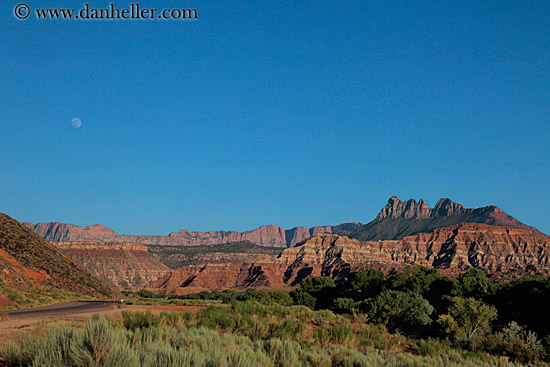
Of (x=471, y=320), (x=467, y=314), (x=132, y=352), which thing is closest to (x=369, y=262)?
(x=467, y=314)

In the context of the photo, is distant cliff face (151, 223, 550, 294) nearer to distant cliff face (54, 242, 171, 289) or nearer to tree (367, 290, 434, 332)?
distant cliff face (54, 242, 171, 289)

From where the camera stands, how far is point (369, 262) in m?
168

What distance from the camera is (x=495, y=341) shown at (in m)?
18.6

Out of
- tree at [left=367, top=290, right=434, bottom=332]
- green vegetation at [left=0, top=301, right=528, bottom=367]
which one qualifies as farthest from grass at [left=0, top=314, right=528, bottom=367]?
tree at [left=367, top=290, right=434, bottom=332]

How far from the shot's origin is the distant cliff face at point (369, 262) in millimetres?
151000

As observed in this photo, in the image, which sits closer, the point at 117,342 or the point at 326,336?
the point at 117,342

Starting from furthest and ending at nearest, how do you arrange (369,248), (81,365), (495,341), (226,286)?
1. (369,248)
2. (226,286)
3. (495,341)
4. (81,365)

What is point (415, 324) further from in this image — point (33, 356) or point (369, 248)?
point (369, 248)

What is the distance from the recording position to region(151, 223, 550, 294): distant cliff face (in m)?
151

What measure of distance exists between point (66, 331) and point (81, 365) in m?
1.75

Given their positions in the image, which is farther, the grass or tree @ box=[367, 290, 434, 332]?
tree @ box=[367, 290, 434, 332]

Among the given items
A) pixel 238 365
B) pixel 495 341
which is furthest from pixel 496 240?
pixel 238 365

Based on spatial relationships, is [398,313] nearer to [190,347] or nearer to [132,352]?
[190,347]

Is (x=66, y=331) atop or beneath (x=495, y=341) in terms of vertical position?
atop
